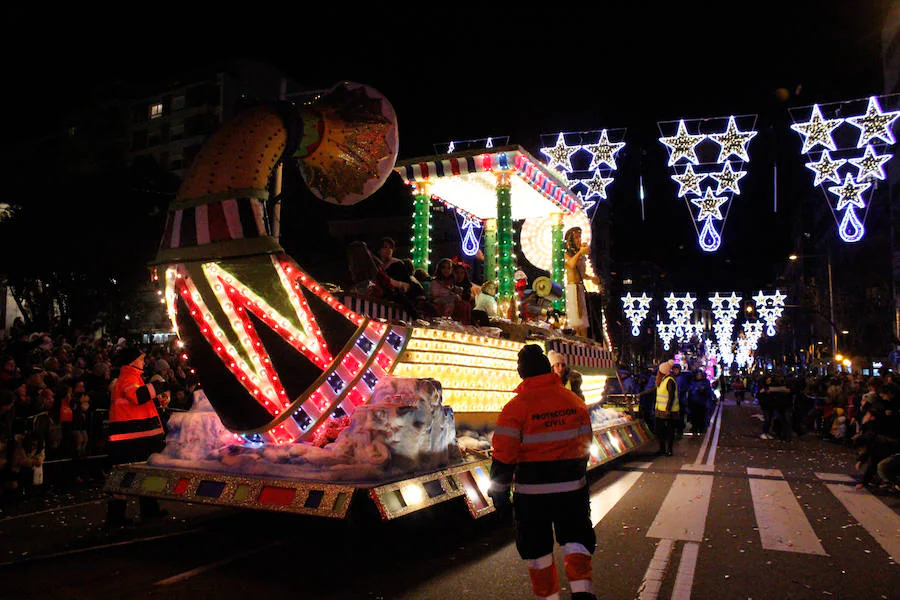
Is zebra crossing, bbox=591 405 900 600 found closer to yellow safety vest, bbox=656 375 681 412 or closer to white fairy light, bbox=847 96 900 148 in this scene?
yellow safety vest, bbox=656 375 681 412

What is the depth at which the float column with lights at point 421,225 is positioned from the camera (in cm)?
1096

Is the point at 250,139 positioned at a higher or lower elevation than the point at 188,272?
higher

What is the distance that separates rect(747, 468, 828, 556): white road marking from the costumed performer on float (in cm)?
423

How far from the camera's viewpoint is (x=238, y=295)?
6.20 metres

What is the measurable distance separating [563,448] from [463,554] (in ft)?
7.66

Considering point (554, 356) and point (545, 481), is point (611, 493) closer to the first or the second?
point (554, 356)

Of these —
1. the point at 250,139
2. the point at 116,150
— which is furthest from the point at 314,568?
the point at 116,150

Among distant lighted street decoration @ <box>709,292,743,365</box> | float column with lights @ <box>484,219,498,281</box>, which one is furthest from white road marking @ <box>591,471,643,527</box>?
distant lighted street decoration @ <box>709,292,743,365</box>

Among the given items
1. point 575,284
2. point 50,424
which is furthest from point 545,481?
point 575,284

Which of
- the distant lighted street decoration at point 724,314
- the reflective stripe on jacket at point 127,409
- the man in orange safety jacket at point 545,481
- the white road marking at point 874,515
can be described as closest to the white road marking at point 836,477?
the white road marking at point 874,515

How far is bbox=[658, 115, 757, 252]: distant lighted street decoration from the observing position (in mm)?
15742

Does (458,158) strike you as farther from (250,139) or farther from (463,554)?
(463,554)

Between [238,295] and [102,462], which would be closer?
[238,295]

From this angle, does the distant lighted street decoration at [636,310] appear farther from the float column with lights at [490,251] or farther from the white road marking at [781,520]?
the white road marking at [781,520]
